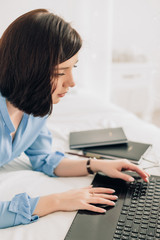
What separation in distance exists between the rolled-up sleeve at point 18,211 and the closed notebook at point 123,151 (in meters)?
0.42

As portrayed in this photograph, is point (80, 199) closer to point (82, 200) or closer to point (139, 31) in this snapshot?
point (82, 200)

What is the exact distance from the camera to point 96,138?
4.02 ft

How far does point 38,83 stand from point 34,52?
92 millimetres

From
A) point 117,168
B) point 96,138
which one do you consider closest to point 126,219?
point 117,168

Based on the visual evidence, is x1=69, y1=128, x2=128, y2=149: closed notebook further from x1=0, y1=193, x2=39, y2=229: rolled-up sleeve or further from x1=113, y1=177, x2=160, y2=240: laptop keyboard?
x1=0, y1=193, x2=39, y2=229: rolled-up sleeve

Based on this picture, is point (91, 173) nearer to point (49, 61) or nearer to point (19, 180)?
point (19, 180)

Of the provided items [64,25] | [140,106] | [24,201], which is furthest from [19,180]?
[140,106]

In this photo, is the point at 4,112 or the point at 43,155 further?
the point at 43,155

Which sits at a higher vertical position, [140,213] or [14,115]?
[14,115]

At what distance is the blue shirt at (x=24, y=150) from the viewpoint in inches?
28.2

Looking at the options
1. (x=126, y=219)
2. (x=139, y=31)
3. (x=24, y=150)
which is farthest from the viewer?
(x=139, y=31)

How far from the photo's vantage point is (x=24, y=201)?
743 millimetres

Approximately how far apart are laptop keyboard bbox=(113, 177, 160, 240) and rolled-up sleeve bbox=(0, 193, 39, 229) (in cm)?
24

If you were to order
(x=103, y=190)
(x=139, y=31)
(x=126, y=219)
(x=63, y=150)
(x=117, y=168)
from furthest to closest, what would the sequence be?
(x=139, y=31) → (x=63, y=150) → (x=117, y=168) → (x=103, y=190) → (x=126, y=219)
